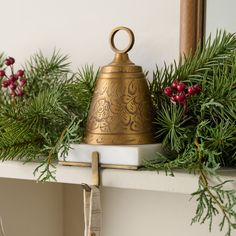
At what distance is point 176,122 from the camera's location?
1.87ft

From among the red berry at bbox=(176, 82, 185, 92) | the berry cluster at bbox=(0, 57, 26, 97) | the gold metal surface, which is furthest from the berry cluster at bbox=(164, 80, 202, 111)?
the berry cluster at bbox=(0, 57, 26, 97)

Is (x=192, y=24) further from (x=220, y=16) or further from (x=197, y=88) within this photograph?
(x=197, y=88)

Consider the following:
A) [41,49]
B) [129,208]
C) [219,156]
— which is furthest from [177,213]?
[41,49]

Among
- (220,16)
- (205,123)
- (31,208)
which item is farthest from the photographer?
(31,208)

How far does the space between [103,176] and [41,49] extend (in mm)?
301

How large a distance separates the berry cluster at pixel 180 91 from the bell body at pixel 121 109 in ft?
0.10

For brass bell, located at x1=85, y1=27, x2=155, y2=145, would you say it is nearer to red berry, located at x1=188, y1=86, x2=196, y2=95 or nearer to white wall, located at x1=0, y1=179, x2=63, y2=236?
red berry, located at x1=188, y1=86, x2=196, y2=95

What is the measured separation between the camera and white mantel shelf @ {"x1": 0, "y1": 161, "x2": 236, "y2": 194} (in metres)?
0.54

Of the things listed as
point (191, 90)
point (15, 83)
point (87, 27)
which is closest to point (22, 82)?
point (15, 83)

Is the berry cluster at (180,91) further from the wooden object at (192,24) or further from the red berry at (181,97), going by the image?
A: the wooden object at (192,24)

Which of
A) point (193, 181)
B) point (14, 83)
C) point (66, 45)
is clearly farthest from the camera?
point (66, 45)

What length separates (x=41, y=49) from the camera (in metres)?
0.80

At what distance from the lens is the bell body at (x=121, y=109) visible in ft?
1.90

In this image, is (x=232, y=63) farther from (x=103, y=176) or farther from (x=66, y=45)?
(x=66, y=45)
